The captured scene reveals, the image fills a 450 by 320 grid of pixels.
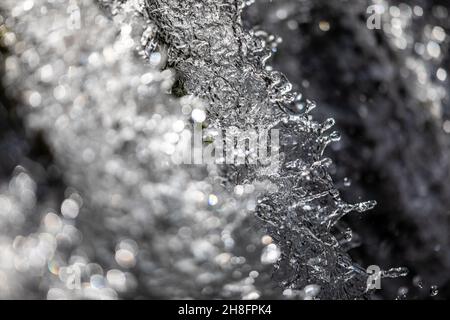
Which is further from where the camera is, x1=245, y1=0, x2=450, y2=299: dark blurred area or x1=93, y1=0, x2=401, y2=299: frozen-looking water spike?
x1=245, y1=0, x2=450, y2=299: dark blurred area

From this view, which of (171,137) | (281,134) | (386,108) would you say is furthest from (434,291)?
(171,137)

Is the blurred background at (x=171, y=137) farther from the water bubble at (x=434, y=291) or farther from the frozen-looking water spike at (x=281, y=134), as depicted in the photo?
the frozen-looking water spike at (x=281, y=134)

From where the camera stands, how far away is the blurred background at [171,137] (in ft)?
5.32

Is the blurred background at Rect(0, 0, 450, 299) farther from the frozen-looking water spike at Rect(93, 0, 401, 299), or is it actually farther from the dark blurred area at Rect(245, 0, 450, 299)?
the frozen-looking water spike at Rect(93, 0, 401, 299)

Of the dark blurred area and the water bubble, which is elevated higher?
the dark blurred area

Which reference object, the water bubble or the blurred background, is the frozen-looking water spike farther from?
the water bubble

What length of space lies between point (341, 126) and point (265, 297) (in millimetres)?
598

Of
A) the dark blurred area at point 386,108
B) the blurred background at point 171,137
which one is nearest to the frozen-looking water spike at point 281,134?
the blurred background at point 171,137

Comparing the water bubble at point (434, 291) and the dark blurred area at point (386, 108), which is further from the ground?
the dark blurred area at point (386, 108)

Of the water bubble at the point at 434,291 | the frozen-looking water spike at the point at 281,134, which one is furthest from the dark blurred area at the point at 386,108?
the frozen-looking water spike at the point at 281,134

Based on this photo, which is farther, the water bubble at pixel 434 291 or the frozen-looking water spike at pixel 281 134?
the water bubble at pixel 434 291

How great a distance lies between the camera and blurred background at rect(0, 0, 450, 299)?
162cm

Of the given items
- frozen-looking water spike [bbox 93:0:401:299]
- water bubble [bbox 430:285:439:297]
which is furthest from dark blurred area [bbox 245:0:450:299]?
frozen-looking water spike [bbox 93:0:401:299]

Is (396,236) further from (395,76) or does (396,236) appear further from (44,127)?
(44,127)
